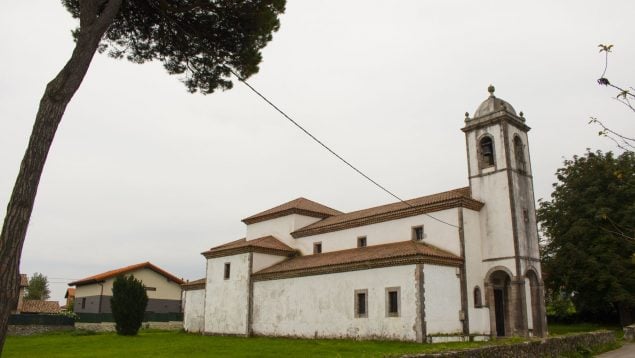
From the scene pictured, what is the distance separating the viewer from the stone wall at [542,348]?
12610mm

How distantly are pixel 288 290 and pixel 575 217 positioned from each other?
19936 mm

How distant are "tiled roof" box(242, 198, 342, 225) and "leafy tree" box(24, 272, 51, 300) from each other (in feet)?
210

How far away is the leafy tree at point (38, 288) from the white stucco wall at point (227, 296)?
213 ft

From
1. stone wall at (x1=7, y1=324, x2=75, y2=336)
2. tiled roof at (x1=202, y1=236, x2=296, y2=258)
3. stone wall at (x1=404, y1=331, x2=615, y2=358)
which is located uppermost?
tiled roof at (x1=202, y1=236, x2=296, y2=258)

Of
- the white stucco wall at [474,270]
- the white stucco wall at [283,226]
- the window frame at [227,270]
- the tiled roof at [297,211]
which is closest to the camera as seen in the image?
the white stucco wall at [474,270]

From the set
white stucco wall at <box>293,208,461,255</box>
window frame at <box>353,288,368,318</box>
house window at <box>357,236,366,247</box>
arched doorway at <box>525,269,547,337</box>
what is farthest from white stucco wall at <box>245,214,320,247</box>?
arched doorway at <box>525,269,547,337</box>

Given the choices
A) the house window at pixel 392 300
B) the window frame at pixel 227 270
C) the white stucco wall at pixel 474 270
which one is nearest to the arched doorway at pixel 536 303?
the white stucco wall at pixel 474 270

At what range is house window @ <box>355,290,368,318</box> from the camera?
24.7 meters

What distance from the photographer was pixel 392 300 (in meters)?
23.9

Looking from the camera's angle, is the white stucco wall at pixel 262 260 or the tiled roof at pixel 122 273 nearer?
the white stucco wall at pixel 262 260

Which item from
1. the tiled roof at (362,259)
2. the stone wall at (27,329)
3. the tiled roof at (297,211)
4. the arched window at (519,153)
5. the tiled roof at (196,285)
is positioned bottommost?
the stone wall at (27,329)

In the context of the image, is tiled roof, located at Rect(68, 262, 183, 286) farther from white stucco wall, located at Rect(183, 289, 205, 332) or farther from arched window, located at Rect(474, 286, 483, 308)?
arched window, located at Rect(474, 286, 483, 308)

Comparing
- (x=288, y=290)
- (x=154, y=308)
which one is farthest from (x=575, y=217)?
(x=154, y=308)

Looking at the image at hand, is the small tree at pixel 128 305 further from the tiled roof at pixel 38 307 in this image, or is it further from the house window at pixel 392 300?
the tiled roof at pixel 38 307
